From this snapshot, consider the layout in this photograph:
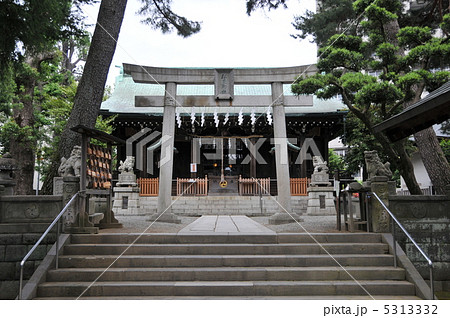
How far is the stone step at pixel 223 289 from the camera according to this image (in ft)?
16.9

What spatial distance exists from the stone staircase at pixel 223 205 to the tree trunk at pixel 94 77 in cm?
659

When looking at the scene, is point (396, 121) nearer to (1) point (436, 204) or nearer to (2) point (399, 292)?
(1) point (436, 204)

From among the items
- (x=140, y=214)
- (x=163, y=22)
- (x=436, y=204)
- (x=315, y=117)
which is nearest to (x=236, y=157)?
(x=315, y=117)

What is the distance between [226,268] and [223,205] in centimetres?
945

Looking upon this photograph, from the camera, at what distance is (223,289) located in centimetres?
514

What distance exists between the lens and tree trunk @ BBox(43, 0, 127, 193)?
8.81 metres

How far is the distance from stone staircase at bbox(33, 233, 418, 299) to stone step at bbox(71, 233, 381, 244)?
2cm

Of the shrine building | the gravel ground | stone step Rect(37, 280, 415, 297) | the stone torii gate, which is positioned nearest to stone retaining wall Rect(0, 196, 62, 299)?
the gravel ground

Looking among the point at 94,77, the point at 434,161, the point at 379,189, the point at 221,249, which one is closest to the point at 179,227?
the point at 221,249

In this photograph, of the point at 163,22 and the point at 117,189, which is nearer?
the point at 163,22

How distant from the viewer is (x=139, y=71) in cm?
1022

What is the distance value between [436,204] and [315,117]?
10.5 meters

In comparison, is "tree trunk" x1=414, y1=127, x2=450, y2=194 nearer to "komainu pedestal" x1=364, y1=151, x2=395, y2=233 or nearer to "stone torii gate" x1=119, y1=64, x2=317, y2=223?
"komainu pedestal" x1=364, y1=151, x2=395, y2=233

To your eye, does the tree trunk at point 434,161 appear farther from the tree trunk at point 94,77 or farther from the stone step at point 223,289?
the tree trunk at point 94,77
